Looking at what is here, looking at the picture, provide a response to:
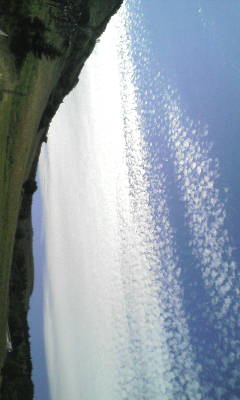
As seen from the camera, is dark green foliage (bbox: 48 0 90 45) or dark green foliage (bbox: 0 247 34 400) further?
dark green foliage (bbox: 0 247 34 400)

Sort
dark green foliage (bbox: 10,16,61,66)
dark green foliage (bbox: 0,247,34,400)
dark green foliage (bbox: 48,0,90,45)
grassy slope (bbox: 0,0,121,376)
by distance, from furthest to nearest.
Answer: dark green foliage (bbox: 0,247,34,400)
dark green foliage (bbox: 48,0,90,45)
grassy slope (bbox: 0,0,121,376)
dark green foliage (bbox: 10,16,61,66)

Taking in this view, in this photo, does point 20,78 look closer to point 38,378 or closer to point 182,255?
point 182,255

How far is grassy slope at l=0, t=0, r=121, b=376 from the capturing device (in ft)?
41.8

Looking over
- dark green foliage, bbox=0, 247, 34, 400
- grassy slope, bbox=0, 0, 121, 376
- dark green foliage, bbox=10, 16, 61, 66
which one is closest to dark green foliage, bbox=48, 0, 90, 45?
grassy slope, bbox=0, 0, 121, 376

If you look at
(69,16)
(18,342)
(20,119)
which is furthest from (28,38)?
(18,342)

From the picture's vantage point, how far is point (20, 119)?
13.5 metres

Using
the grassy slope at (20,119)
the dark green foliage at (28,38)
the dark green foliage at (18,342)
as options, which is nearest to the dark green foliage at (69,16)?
the grassy slope at (20,119)

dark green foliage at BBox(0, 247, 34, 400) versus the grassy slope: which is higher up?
the grassy slope

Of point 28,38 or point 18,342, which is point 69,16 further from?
point 18,342

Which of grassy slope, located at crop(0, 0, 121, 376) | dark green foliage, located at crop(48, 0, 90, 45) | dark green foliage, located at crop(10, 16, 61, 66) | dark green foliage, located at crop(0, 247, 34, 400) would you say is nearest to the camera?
dark green foliage, located at crop(10, 16, 61, 66)

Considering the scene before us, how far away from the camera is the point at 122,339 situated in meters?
20.6

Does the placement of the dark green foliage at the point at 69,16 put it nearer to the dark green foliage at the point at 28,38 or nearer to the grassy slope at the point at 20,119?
the grassy slope at the point at 20,119

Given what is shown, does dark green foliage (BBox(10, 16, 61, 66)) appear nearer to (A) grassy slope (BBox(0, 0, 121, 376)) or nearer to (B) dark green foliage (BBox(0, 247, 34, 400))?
(A) grassy slope (BBox(0, 0, 121, 376))

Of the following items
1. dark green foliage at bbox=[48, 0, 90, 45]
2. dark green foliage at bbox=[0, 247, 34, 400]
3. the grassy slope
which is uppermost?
dark green foliage at bbox=[48, 0, 90, 45]
